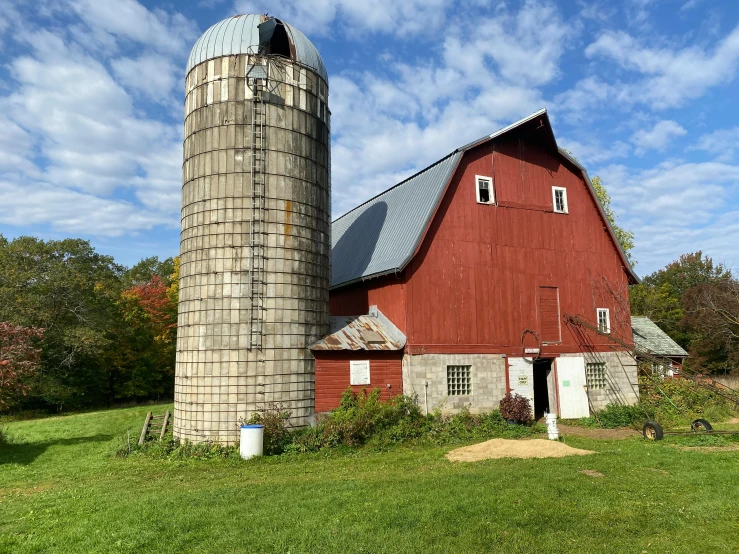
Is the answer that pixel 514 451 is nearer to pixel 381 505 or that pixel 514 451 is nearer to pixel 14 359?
pixel 381 505

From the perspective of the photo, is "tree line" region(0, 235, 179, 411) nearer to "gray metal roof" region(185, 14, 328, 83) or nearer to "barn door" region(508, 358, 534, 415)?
"gray metal roof" region(185, 14, 328, 83)

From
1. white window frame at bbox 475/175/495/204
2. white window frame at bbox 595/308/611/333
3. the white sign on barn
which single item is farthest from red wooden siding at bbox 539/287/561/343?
the white sign on barn

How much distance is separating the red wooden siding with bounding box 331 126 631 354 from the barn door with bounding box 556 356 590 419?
0.68m

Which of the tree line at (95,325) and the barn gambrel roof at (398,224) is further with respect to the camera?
the tree line at (95,325)

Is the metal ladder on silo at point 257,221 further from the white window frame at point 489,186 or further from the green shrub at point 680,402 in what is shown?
the green shrub at point 680,402

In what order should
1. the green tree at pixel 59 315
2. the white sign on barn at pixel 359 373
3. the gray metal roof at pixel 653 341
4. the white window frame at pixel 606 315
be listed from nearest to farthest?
the white sign on barn at pixel 359 373 < the white window frame at pixel 606 315 < the gray metal roof at pixel 653 341 < the green tree at pixel 59 315

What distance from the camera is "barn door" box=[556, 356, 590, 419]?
20.2 meters

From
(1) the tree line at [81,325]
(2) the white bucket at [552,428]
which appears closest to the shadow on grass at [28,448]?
(1) the tree line at [81,325]

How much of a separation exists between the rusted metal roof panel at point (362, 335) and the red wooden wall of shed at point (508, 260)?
74 centimetres

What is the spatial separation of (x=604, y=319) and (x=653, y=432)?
7067 millimetres

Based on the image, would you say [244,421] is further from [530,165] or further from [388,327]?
[530,165]

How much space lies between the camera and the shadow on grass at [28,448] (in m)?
15.0

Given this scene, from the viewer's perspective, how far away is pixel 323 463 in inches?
515

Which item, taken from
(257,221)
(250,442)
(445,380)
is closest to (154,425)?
(250,442)
